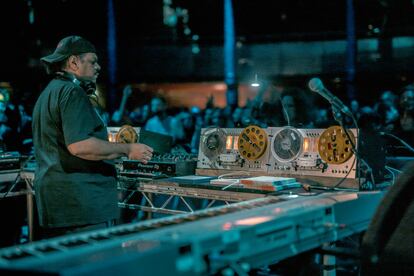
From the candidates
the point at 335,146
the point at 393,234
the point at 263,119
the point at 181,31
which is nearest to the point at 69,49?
the point at 335,146

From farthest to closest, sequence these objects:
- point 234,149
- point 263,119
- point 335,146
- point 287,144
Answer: point 263,119
point 234,149
point 287,144
point 335,146

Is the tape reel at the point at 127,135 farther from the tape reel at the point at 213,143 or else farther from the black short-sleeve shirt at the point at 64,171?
the black short-sleeve shirt at the point at 64,171

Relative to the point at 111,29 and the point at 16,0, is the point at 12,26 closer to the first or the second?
the point at 16,0

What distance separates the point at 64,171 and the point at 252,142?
1.59 metres

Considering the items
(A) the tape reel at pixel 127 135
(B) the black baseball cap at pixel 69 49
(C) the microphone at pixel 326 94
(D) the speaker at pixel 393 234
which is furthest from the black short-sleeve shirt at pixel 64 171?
(A) the tape reel at pixel 127 135

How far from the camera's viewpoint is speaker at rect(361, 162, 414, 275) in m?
1.99

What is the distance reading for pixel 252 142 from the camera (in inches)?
156

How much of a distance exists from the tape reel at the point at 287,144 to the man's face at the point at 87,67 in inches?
59.0

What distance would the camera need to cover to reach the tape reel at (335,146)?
3.44 meters

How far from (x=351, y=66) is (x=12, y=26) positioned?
1244 centimetres

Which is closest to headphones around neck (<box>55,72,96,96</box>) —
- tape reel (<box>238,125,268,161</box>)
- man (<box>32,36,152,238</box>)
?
man (<box>32,36,152,238</box>)

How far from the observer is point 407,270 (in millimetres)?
2133

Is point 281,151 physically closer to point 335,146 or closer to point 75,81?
point 335,146

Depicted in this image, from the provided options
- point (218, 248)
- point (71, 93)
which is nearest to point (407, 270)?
point (218, 248)
